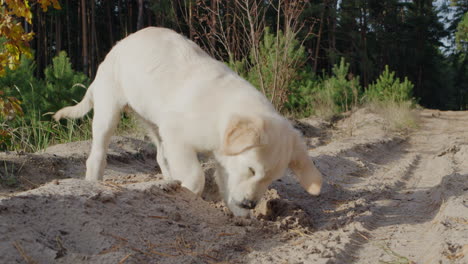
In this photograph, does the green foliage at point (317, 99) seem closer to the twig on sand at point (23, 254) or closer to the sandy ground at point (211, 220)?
the sandy ground at point (211, 220)

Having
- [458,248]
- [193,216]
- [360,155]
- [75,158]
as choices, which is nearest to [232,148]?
[193,216]

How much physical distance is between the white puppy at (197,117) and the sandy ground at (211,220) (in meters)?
0.30

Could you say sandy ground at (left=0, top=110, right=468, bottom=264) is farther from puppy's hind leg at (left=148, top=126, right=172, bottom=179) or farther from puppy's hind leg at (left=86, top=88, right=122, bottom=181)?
puppy's hind leg at (left=86, top=88, right=122, bottom=181)

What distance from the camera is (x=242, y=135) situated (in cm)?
304

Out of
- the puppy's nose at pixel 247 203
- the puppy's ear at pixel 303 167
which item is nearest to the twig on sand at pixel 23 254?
the puppy's nose at pixel 247 203

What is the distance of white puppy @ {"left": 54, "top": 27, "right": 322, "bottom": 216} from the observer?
3.24 m

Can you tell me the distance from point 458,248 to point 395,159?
5059 mm

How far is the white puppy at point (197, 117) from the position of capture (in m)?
3.24

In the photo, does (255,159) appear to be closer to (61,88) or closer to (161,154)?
(161,154)

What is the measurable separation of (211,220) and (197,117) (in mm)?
789

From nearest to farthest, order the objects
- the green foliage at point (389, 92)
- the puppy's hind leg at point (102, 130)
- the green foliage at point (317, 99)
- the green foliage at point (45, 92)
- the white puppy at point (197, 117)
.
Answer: the white puppy at point (197, 117)
the puppy's hind leg at point (102, 130)
the green foliage at point (45, 92)
the green foliage at point (317, 99)
the green foliage at point (389, 92)

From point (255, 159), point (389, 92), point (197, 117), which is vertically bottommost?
point (255, 159)

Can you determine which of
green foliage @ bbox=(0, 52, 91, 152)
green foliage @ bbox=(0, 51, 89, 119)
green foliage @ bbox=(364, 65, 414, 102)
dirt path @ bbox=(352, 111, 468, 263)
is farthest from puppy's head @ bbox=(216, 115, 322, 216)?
green foliage @ bbox=(364, 65, 414, 102)

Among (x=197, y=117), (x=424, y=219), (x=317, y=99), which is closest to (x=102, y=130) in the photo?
(x=197, y=117)
